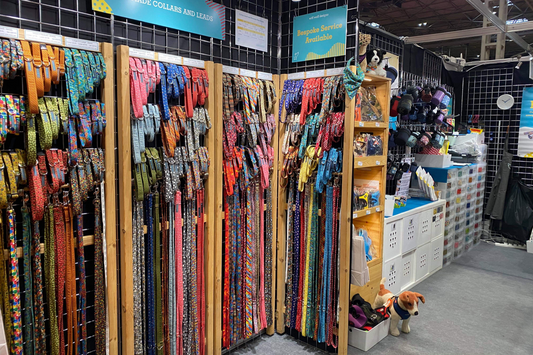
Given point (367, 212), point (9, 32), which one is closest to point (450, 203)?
point (367, 212)

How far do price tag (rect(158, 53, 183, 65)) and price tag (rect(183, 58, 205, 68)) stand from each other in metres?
0.03

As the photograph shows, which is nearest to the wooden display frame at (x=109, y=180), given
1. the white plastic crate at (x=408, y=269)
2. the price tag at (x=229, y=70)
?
the price tag at (x=229, y=70)

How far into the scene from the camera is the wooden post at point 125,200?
91.7 inches

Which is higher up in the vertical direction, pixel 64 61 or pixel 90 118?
pixel 64 61

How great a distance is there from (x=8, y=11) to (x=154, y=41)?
80cm

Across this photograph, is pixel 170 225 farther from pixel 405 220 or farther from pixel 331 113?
pixel 405 220

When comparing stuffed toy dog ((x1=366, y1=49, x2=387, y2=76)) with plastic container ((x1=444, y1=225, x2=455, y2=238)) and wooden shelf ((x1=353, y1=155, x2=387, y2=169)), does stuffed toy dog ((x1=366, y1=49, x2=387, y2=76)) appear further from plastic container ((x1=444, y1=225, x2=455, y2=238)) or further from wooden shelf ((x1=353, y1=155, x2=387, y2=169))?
plastic container ((x1=444, y1=225, x2=455, y2=238))

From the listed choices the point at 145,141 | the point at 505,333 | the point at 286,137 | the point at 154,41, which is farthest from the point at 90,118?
the point at 505,333

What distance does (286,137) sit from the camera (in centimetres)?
335

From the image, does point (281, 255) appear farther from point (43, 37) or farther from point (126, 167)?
point (43, 37)

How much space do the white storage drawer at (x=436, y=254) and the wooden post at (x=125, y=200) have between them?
3941 millimetres

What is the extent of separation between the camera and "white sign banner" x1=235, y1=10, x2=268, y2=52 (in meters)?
3.10

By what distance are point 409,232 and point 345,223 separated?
71.5 inches

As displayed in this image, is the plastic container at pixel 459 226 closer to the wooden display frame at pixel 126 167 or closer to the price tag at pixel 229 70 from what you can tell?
the price tag at pixel 229 70
